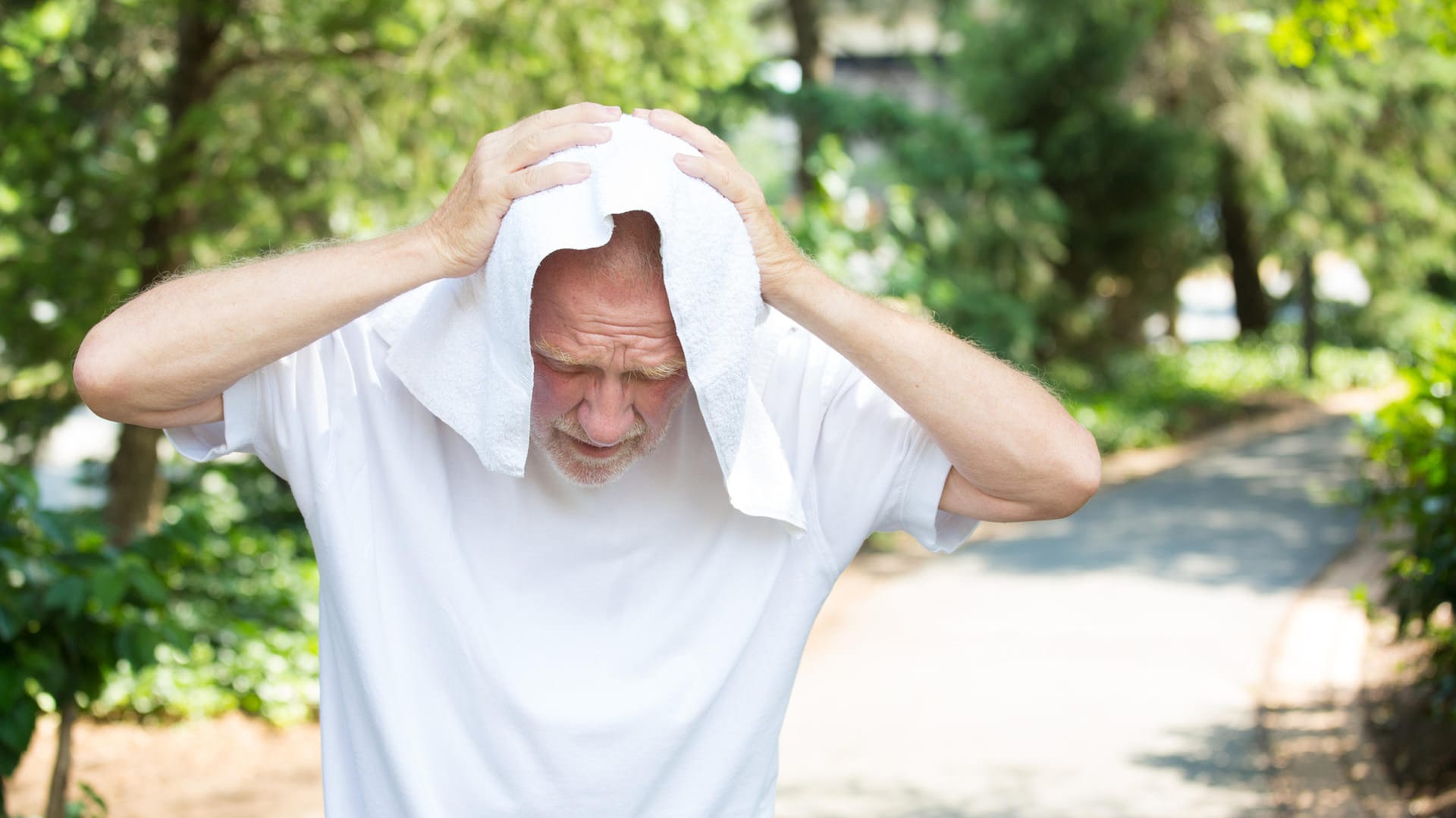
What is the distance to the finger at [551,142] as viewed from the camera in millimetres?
1643

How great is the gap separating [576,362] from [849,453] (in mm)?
427

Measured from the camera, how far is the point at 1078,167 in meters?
14.5

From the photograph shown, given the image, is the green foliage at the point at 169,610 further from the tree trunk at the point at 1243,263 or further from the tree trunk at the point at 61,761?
the tree trunk at the point at 1243,263

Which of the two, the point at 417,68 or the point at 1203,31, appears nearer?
the point at 417,68

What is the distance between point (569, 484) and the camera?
1852 mm

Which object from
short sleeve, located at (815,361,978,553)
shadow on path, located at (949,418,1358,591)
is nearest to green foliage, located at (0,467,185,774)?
short sleeve, located at (815,361,978,553)

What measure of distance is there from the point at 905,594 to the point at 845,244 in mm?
2265

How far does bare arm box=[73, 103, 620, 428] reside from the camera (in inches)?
66.2

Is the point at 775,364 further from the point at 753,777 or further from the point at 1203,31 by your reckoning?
the point at 1203,31

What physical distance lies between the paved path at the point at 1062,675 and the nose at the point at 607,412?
3.35 m

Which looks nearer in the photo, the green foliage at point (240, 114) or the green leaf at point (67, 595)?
the green leaf at point (67, 595)

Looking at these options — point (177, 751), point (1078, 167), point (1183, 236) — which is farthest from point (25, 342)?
point (1183, 236)

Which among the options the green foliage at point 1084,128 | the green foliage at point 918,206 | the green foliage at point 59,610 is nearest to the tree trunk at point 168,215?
the green foliage at point 59,610

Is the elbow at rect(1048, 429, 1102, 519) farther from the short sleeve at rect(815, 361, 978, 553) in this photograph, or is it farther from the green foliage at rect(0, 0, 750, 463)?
the green foliage at rect(0, 0, 750, 463)
